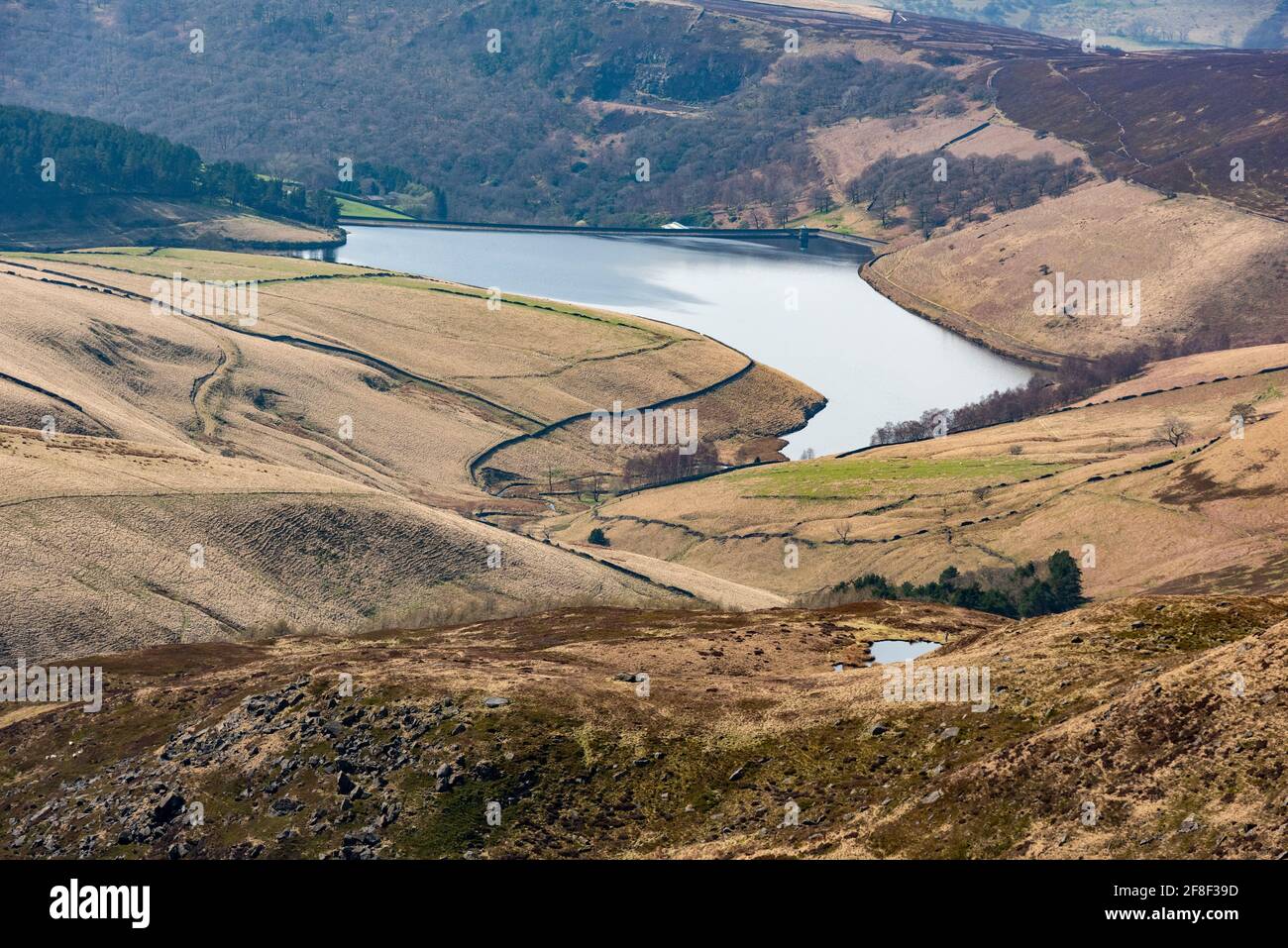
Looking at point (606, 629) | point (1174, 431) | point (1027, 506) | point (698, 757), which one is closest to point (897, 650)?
point (606, 629)

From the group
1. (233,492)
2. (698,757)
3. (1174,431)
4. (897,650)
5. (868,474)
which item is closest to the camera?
(698,757)

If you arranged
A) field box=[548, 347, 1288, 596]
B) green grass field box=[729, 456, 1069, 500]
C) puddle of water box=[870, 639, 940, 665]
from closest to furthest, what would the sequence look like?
puddle of water box=[870, 639, 940, 665] < field box=[548, 347, 1288, 596] < green grass field box=[729, 456, 1069, 500]

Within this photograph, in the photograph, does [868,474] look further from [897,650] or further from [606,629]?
[897,650]

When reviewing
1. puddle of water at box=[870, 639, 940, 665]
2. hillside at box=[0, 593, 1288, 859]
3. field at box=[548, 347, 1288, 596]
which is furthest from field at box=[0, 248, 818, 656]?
puddle of water at box=[870, 639, 940, 665]

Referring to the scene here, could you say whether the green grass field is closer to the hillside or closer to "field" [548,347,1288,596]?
"field" [548,347,1288,596]

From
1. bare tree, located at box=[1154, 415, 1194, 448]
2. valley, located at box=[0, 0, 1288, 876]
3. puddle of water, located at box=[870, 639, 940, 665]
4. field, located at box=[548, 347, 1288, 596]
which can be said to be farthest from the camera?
bare tree, located at box=[1154, 415, 1194, 448]
